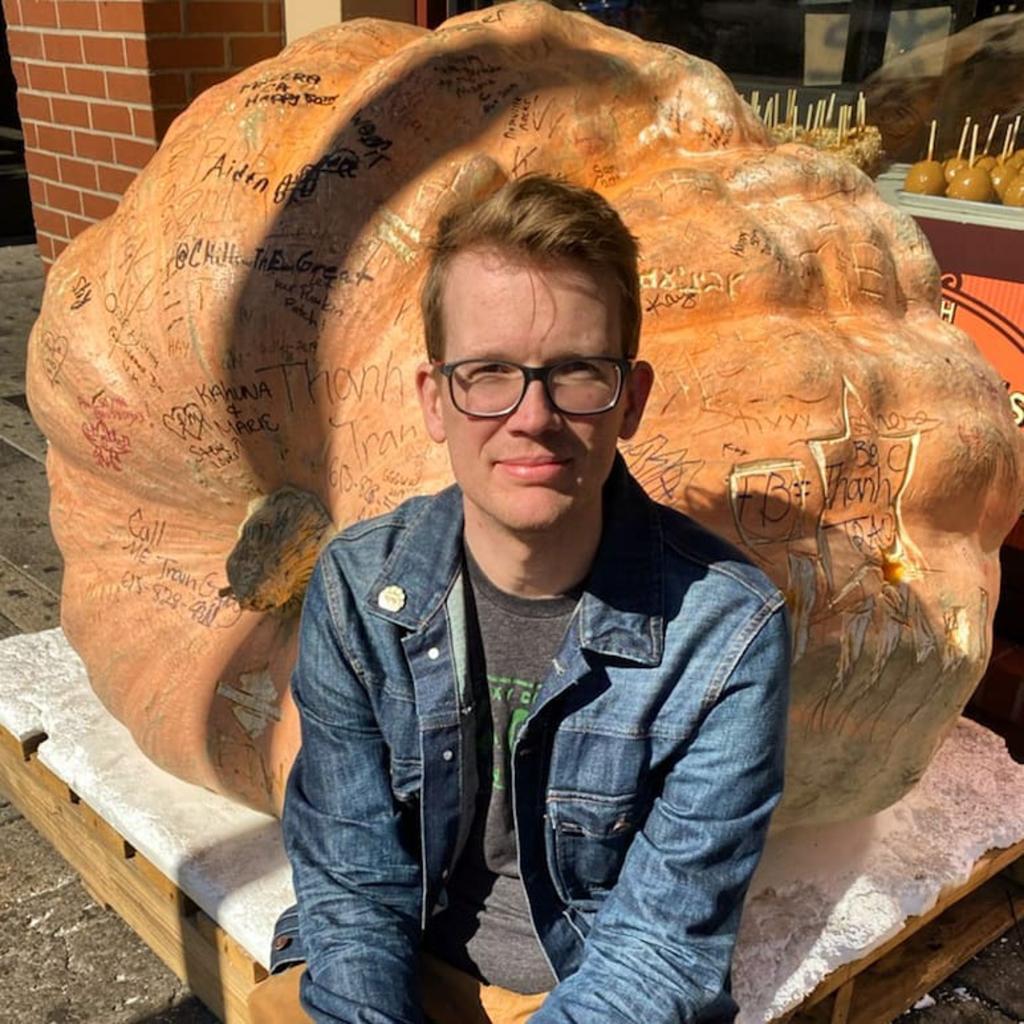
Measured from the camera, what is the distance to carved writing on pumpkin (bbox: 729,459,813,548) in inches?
70.3

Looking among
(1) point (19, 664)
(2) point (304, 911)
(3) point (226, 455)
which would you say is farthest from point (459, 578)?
(1) point (19, 664)

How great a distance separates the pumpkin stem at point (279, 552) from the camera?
2.09 m

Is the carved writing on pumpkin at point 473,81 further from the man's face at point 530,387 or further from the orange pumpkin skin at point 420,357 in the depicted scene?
the man's face at point 530,387

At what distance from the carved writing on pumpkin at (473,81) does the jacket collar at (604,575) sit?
2.68 ft

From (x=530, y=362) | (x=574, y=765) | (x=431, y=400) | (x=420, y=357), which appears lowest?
(x=574, y=765)

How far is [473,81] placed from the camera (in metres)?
2.05

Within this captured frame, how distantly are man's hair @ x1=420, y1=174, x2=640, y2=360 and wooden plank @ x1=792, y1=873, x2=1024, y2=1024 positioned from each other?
1361 millimetres

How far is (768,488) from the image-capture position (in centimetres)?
179

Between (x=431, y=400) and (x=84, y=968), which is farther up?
(x=431, y=400)

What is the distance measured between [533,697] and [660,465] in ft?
1.51

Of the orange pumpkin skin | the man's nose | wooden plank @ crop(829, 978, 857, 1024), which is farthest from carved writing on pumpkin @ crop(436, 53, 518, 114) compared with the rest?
wooden plank @ crop(829, 978, 857, 1024)
